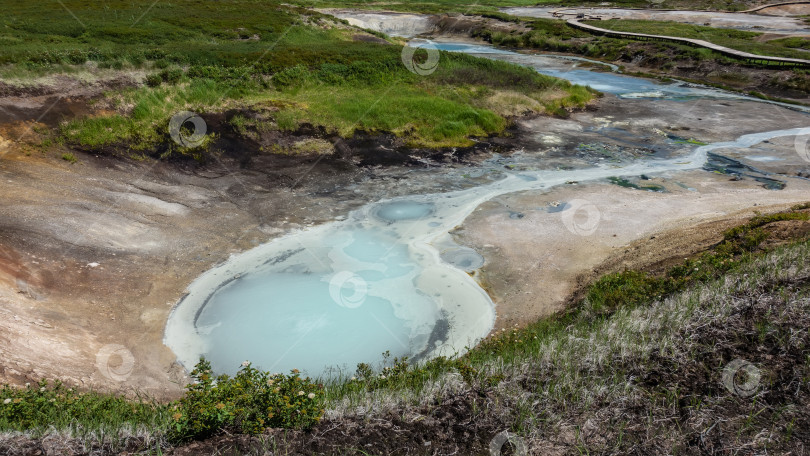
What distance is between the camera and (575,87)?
3944 cm

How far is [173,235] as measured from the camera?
54.0 ft

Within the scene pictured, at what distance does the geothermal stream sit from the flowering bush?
4.08 m

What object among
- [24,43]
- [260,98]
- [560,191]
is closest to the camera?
[560,191]

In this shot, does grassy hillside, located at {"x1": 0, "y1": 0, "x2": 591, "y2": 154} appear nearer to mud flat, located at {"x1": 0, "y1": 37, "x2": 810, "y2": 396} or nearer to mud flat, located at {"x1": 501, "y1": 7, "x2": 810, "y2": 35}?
mud flat, located at {"x1": 0, "y1": 37, "x2": 810, "y2": 396}

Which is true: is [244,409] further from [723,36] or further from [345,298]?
[723,36]

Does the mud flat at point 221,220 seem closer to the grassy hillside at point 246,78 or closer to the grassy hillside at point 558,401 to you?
the grassy hillside at point 558,401

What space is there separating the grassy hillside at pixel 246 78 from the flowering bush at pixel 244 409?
697 inches

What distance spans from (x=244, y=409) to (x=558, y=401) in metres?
4.26

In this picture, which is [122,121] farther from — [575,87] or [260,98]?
[575,87]

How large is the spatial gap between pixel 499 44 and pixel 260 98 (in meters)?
55.1

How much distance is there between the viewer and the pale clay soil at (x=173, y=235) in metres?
11.2

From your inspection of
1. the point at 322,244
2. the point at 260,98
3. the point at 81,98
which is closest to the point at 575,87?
the point at 260,98

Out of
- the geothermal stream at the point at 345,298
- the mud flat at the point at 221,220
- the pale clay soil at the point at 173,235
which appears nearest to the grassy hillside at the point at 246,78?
the mud flat at the point at 221,220

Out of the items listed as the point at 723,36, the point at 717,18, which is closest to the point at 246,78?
the point at 723,36
